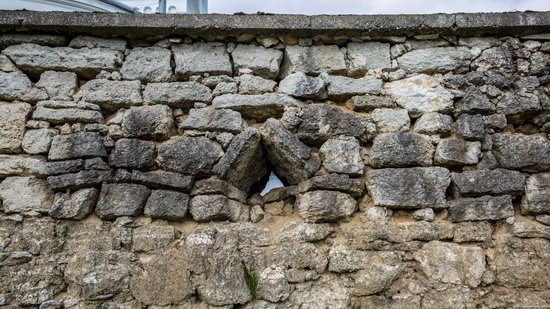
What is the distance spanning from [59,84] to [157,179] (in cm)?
93

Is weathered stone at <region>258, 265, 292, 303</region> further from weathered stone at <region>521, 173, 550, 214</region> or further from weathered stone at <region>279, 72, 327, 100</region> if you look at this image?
weathered stone at <region>521, 173, 550, 214</region>

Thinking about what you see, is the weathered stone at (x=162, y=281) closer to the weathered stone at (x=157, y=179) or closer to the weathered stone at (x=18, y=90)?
the weathered stone at (x=157, y=179)

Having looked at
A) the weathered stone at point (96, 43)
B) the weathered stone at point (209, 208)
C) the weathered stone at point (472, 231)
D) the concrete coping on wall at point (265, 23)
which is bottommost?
the weathered stone at point (472, 231)

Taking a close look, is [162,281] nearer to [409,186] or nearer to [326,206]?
[326,206]

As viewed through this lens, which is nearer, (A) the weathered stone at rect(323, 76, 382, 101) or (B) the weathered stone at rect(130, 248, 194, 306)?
(B) the weathered stone at rect(130, 248, 194, 306)

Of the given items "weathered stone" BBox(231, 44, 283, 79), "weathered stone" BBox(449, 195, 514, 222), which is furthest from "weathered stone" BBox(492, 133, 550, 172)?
"weathered stone" BBox(231, 44, 283, 79)

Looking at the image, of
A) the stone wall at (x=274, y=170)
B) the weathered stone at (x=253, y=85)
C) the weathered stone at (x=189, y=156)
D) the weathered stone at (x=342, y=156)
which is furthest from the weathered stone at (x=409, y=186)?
the weathered stone at (x=189, y=156)

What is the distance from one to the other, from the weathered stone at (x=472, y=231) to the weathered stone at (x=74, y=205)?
7.24 ft

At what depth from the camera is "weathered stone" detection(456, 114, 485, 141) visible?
245 cm

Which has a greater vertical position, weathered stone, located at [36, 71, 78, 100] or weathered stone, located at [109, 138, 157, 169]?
weathered stone, located at [36, 71, 78, 100]

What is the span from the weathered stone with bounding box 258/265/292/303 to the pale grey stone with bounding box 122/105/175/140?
106 cm

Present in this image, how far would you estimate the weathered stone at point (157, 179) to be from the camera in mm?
2312

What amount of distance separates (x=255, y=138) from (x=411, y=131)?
1024mm

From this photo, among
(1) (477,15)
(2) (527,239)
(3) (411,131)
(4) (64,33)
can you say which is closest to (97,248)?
(4) (64,33)
